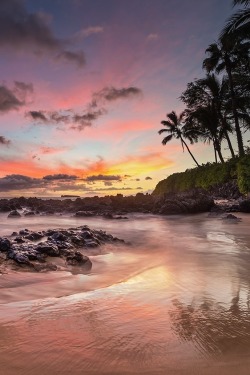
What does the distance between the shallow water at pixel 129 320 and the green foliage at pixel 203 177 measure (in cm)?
1645

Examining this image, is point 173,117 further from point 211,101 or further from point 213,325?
point 213,325

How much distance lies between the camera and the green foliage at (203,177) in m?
24.2

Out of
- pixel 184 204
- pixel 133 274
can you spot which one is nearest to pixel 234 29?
pixel 184 204

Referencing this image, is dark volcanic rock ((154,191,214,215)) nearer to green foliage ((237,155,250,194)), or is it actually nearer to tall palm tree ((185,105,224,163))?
green foliage ((237,155,250,194))

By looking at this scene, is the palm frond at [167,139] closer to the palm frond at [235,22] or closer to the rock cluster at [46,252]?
the palm frond at [235,22]

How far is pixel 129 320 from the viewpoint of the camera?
7.78 feet

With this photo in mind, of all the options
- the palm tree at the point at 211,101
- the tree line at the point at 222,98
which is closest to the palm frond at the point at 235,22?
the tree line at the point at 222,98

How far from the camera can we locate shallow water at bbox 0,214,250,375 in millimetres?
1751

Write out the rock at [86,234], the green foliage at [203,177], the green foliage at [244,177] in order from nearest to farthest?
the rock at [86,234] → the green foliage at [244,177] → the green foliage at [203,177]

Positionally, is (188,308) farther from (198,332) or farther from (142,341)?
(142,341)

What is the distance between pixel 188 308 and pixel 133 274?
4.94 feet

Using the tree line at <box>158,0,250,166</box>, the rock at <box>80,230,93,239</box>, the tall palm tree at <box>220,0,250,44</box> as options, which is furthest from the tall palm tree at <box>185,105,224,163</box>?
the rock at <box>80,230,93,239</box>

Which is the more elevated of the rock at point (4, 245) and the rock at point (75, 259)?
the rock at point (4, 245)

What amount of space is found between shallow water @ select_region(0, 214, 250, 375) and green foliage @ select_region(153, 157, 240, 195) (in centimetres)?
1645
